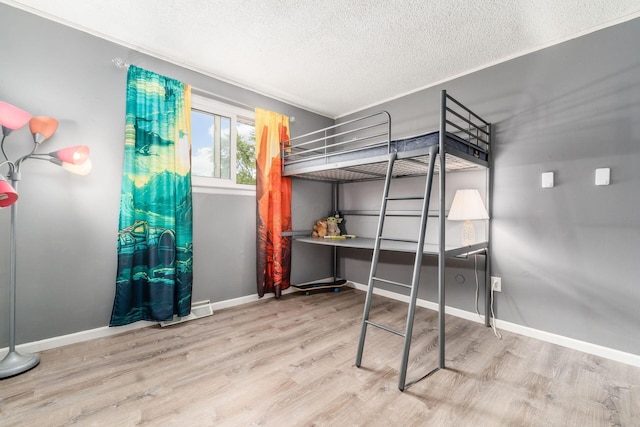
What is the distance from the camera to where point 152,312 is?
2.37 m

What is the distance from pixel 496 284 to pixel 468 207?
81cm

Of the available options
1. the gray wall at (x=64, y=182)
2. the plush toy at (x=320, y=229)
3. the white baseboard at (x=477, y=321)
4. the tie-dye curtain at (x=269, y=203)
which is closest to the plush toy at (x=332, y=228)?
the plush toy at (x=320, y=229)

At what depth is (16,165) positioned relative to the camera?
1.79 metres

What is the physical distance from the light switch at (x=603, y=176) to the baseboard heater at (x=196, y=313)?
345 cm

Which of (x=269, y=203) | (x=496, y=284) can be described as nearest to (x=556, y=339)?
(x=496, y=284)

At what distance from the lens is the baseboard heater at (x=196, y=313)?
2.49 m

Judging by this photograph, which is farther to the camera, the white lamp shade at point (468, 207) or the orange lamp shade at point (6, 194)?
the white lamp shade at point (468, 207)

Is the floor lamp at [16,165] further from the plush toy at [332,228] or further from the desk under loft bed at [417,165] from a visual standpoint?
the plush toy at [332,228]

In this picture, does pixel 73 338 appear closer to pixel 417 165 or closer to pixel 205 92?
pixel 205 92

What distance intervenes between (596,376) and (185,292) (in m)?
3.14

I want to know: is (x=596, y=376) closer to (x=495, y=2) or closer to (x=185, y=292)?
(x=495, y=2)

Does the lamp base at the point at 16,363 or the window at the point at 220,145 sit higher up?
the window at the point at 220,145

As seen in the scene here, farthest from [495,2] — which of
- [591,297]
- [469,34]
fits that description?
[591,297]

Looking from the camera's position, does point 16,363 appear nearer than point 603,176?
Yes
